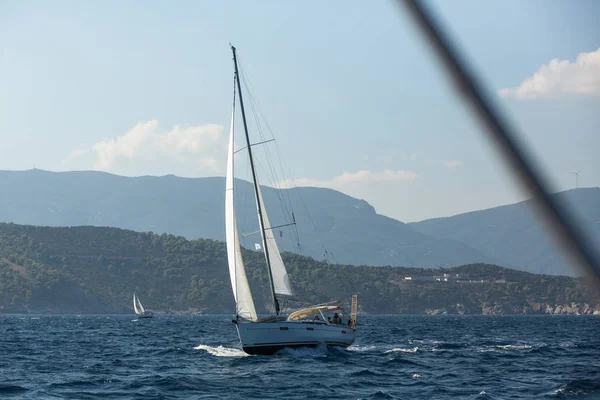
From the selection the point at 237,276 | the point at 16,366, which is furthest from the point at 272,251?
the point at 16,366

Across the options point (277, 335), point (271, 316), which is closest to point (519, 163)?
point (277, 335)

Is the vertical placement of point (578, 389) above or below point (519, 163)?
below

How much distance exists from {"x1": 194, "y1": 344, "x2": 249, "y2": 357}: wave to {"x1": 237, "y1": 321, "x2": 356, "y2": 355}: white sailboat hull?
6.64 feet

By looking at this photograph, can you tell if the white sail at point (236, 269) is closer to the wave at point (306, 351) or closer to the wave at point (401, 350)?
the wave at point (306, 351)

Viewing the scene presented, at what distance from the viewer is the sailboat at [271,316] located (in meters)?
48.0

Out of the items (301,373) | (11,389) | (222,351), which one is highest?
(222,351)

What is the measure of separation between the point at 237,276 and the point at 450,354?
14.8 meters

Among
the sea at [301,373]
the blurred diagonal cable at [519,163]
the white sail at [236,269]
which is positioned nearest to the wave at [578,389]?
the sea at [301,373]

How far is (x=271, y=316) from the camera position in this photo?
50.7 meters

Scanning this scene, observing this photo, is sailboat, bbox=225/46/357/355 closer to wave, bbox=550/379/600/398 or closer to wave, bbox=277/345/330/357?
wave, bbox=277/345/330/357

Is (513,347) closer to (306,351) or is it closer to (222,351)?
(306,351)

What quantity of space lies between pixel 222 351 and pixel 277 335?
26.9 feet

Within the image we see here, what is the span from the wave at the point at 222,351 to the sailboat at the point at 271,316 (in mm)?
2533

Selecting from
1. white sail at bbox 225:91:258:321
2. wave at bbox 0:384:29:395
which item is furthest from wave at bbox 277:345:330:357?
wave at bbox 0:384:29:395
